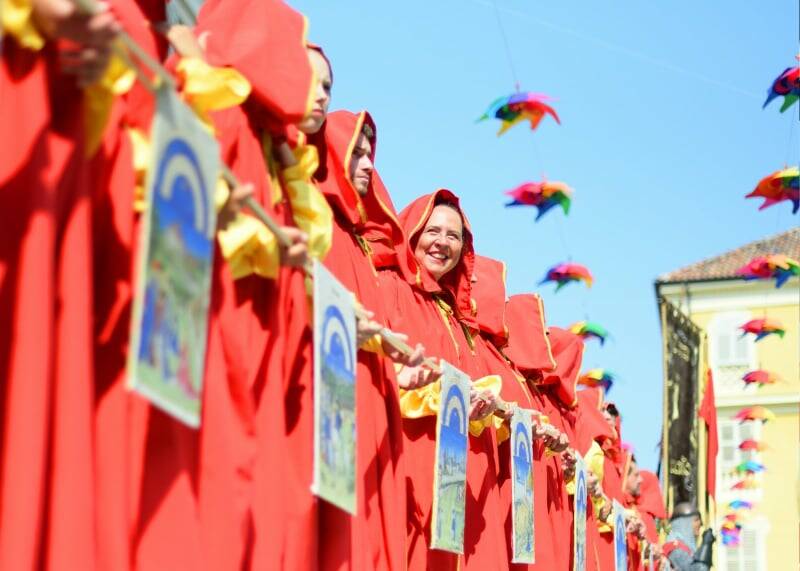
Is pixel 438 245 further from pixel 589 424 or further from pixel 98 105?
pixel 589 424

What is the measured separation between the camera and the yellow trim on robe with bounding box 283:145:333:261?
4348mm

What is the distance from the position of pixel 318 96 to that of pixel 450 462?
175 centimetres

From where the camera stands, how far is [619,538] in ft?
34.0

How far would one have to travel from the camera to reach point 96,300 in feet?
10.4

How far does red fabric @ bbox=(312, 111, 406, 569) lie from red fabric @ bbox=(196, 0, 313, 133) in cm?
76

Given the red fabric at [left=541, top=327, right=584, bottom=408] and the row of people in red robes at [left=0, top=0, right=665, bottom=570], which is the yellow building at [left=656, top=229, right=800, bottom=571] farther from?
the row of people in red robes at [left=0, top=0, right=665, bottom=570]

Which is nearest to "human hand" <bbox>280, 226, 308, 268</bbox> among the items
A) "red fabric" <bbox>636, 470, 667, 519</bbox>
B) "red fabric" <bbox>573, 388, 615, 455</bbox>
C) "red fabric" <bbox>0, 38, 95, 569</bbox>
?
"red fabric" <bbox>0, 38, 95, 569</bbox>

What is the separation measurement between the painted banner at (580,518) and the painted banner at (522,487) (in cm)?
138

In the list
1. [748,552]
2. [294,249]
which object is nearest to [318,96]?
[294,249]

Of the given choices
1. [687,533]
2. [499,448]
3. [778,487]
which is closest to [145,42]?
[499,448]

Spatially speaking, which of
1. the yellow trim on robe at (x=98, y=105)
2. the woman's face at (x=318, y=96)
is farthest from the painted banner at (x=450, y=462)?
the yellow trim on robe at (x=98, y=105)

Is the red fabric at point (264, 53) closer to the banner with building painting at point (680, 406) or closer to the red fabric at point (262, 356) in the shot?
the red fabric at point (262, 356)

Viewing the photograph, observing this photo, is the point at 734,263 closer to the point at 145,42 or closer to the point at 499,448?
the point at 499,448

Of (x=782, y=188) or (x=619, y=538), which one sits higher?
(x=782, y=188)
